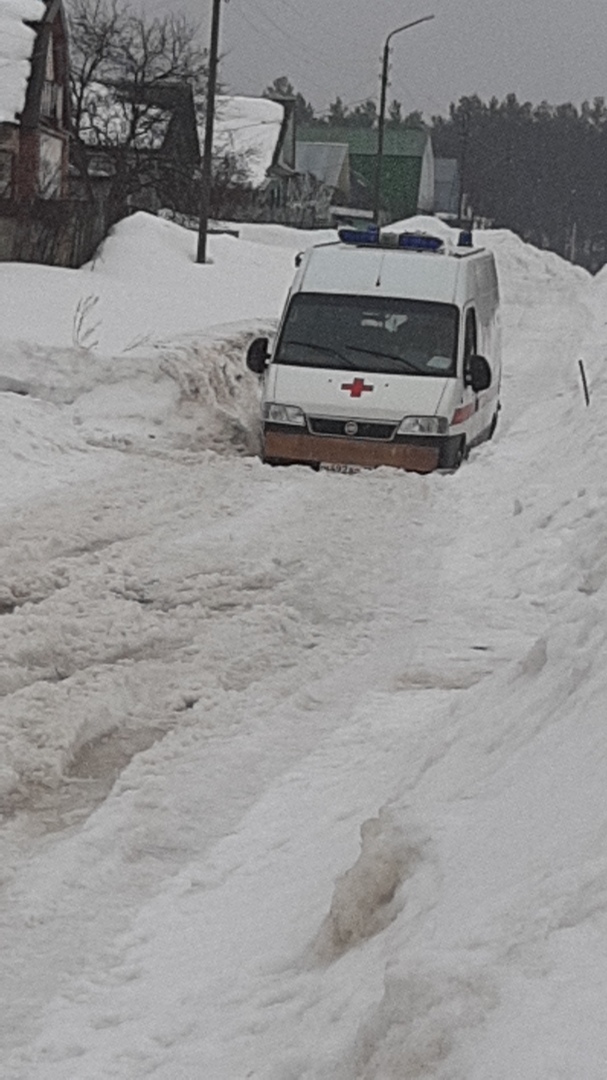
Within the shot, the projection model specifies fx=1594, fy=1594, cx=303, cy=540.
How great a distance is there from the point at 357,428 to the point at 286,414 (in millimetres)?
624

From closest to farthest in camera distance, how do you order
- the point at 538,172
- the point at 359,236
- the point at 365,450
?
the point at 365,450 → the point at 359,236 → the point at 538,172

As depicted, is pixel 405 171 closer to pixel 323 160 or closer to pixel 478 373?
pixel 323 160

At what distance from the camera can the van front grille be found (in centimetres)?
1355

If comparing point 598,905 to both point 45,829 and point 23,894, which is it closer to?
point 23,894

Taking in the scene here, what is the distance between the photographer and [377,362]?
46.2 ft

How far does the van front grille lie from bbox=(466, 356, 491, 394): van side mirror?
1.18m

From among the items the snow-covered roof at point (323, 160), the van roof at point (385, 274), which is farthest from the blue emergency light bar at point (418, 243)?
the snow-covered roof at point (323, 160)

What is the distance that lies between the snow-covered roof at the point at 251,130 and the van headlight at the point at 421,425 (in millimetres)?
56942

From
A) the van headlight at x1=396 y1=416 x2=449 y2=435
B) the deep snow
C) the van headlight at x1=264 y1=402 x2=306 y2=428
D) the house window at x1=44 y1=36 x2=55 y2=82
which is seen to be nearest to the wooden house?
the house window at x1=44 y1=36 x2=55 y2=82

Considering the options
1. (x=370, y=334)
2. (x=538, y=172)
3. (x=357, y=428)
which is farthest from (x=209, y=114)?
(x=538, y=172)

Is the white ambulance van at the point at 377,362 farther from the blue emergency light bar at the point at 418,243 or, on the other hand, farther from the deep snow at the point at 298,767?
the deep snow at the point at 298,767

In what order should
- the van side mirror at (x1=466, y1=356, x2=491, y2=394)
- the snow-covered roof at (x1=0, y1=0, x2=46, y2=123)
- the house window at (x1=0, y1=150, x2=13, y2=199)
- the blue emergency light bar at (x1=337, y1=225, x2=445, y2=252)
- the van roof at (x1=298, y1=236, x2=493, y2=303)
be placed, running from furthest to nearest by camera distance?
the snow-covered roof at (x1=0, y1=0, x2=46, y2=123) < the house window at (x1=0, y1=150, x2=13, y2=199) < the blue emergency light bar at (x1=337, y1=225, x2=445, y2=252) < the van roof at (x1=298, y1=236, x2=493, y2=303) < the van side mirror at (x1=466, y1=356, x2=491, y2=394)

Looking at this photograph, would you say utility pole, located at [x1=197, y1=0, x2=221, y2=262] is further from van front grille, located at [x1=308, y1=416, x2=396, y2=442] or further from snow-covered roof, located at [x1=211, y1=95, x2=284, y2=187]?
snow-covered roof, located at [x1=211, y1=95, x2=284, y2=187]

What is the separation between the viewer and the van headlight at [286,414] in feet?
44.6
